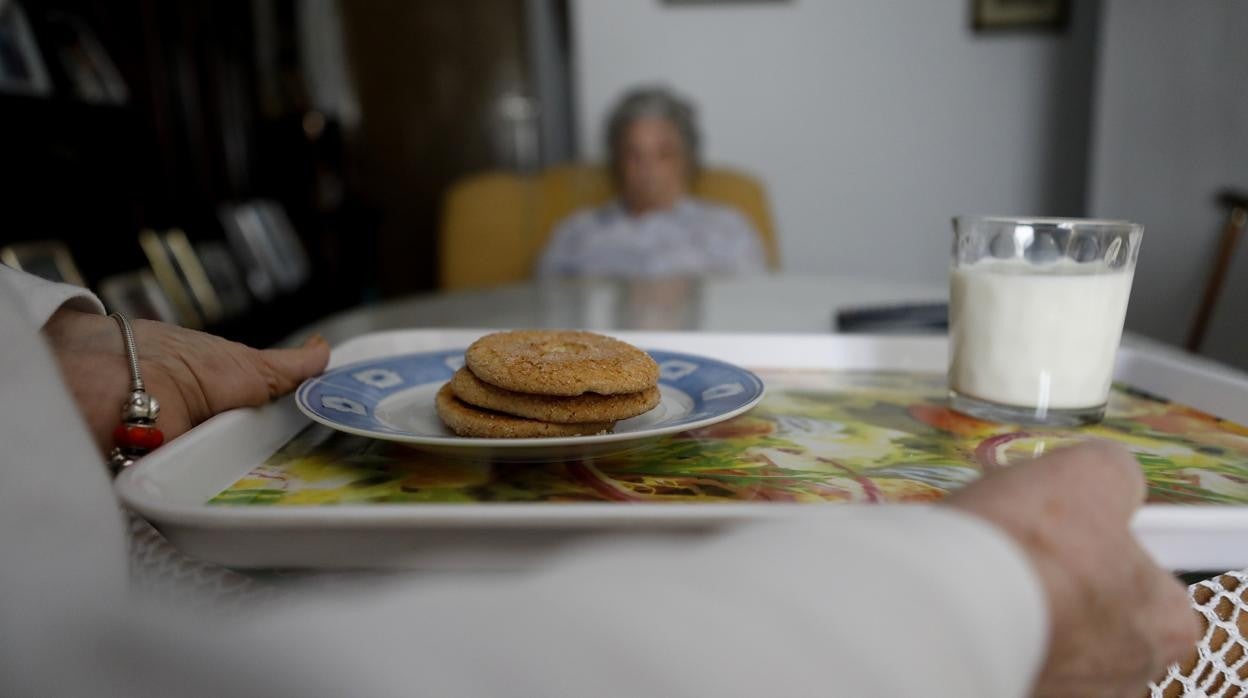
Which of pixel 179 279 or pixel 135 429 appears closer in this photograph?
pixel 135 429

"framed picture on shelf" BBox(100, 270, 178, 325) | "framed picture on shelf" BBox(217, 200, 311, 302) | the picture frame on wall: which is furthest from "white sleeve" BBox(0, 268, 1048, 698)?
the picture frame on wall

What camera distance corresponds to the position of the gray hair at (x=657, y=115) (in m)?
2.57

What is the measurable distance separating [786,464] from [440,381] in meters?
0.26

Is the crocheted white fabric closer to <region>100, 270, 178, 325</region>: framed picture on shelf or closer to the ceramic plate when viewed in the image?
the ceramic plate

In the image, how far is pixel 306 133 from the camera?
281cm

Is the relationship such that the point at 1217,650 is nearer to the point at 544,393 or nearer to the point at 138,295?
the point at 544,393

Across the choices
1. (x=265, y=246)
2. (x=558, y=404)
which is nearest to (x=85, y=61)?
(x=265, y=246)

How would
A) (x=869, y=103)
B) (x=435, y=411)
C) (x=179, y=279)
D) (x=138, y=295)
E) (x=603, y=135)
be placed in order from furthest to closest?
(x=869, y=103), (x=603, y=135), (x=179, y=279), (x=138, y=295), (x=435, y=411)

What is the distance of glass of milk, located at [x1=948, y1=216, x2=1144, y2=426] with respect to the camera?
53 centimetres

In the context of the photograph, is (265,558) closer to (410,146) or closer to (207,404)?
(207,404)

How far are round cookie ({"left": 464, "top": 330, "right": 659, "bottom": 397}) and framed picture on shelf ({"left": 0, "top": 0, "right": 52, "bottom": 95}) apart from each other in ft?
4.18

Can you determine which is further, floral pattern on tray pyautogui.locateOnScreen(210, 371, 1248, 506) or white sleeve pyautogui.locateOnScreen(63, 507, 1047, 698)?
floral pattern on tray pyautogui.locateOnScreen(210, 371, 1248, 506)

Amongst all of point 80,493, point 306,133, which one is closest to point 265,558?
point 80,493

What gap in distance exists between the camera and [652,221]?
2.55 m
